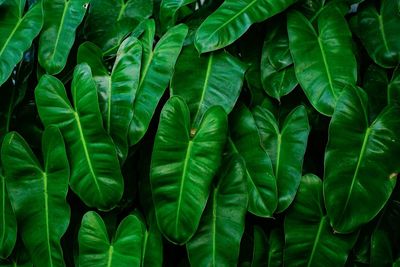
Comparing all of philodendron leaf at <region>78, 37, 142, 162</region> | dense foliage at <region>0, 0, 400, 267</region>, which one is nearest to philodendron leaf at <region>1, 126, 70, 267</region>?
dense foliage at <region>0, 0, 400, 267</region>

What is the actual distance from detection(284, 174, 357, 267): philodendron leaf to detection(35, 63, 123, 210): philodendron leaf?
474 millimetres

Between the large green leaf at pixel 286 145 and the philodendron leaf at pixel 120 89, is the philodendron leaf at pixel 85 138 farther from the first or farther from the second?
the large green leaf at pixel 286 145

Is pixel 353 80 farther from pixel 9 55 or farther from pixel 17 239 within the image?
pixel 17 239

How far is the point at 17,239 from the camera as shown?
1.58 m

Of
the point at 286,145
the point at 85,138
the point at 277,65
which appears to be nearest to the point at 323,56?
the point at 277,65

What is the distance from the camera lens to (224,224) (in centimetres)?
138

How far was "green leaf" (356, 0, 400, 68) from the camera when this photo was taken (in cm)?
146

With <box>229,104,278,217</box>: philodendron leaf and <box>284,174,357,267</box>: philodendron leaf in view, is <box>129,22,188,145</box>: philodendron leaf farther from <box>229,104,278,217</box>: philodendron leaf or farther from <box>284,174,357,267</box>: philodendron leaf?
<box>284,174,357,267</box>: philodendron leaf

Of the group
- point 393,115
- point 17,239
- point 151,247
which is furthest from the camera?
point 17,239

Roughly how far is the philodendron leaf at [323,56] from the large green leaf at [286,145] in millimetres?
79

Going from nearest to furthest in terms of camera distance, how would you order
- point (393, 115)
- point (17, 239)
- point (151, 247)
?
1. point (393, 115)
2. point (151, 247)
3. point (17, 239)

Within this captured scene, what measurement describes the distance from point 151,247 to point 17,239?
1.42ft

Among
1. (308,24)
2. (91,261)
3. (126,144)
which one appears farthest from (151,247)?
(308,24)

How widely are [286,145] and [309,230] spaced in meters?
0.24
